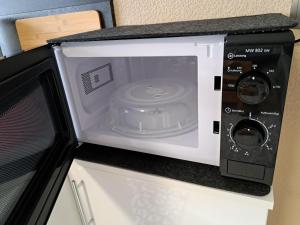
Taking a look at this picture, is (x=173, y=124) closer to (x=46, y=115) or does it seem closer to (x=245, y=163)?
(x=245, y=163)

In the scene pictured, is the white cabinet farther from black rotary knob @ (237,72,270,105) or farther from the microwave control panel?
black rotary knob @ (237,72,270,105)

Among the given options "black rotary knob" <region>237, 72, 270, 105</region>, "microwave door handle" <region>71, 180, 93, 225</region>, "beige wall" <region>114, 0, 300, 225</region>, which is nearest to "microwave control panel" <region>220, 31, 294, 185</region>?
"black rotary knob" <region>237, 72, 270, 105</region>

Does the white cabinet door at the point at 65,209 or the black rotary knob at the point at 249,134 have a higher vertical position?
the black rotary knob at the point at 249,134

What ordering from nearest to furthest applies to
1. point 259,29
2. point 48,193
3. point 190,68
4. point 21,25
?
point 259,29, point 48,193, point 190,68, point 21,25

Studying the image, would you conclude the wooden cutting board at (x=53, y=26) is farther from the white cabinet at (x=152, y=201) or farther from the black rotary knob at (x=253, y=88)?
the black rotary knob at (x=253, y=88)

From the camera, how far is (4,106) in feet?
1.49

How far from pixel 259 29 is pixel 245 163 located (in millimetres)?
271

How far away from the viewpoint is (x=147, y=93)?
2.45 ft

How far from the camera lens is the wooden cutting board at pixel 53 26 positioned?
3.08 feet

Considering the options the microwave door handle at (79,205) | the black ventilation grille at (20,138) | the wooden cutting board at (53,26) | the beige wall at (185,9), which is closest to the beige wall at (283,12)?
the beige wall at (185,9)

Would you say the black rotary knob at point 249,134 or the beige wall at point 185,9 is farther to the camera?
the beige wall at point 185,9

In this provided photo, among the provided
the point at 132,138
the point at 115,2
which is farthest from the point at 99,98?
the point at 115,2

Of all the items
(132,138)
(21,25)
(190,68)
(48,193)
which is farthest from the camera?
(21,25)

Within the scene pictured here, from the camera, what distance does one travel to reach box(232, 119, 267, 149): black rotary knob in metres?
0.48
